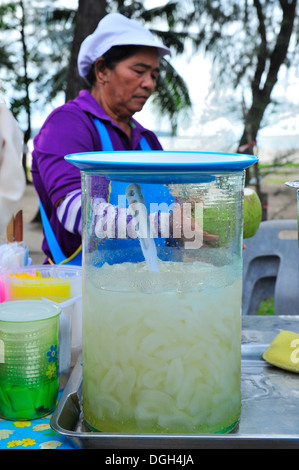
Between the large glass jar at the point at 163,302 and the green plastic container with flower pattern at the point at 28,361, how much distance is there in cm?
9

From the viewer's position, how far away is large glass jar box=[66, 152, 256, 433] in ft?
2.08

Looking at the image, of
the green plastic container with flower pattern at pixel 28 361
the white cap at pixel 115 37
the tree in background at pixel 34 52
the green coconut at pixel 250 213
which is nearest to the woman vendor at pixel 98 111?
the white cap at pixel 115 37

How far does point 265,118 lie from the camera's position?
636cm

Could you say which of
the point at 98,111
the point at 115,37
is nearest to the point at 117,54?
the point at 115,37

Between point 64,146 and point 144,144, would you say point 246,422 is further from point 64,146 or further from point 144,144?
point 144,144

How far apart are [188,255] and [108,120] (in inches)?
44.0

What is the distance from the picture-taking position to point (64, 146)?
4.94 feet

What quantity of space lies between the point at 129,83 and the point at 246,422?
1259 mm

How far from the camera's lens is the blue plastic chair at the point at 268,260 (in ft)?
6.95

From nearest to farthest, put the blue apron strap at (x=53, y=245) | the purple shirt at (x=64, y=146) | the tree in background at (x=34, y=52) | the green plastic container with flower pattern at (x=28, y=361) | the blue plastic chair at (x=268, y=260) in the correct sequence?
the green plastic container with flower pattern at (x=28, y=361) < the purple shirt at (x=64, y=146) < the blue apron strap at (x=53, y=245) < the blue plastic chair at (x=268, y=260) < the tree in background at (x=34, y=52)

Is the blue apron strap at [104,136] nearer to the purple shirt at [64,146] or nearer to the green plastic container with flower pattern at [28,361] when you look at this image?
the purple shirt at [64,146]

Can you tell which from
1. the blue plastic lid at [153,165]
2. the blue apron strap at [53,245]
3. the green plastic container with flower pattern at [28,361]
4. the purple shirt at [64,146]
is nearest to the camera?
the blue plastic lid at [153,165]

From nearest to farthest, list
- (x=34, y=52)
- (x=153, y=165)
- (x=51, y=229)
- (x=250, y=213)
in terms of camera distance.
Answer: (x=153, y=165) → (x=250, y=213) → (x=51, y=229) → (x=34, y=52)
